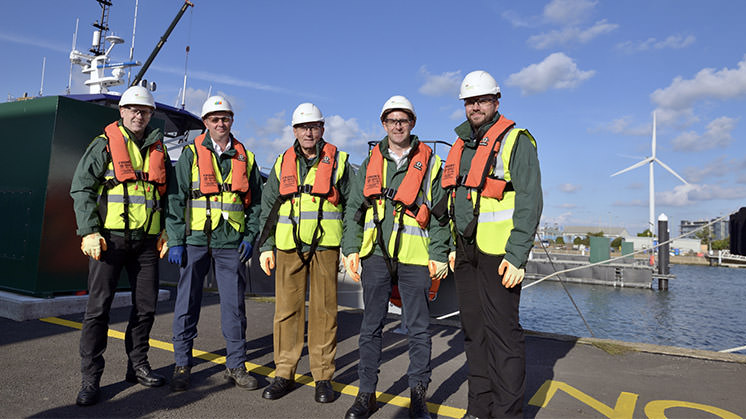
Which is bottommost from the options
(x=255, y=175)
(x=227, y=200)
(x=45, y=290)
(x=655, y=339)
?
(x=655, y=339)

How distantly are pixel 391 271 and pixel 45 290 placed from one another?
497 centimetres

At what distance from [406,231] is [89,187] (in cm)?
241

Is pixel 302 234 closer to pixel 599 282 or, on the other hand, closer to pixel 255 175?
pixel 255 175

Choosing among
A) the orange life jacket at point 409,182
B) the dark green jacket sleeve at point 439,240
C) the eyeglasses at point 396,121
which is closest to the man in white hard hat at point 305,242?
the orange life jacket at point 409,182

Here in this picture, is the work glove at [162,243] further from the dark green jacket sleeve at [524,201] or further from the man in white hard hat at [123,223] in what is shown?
the dark green jacket sleeve at [524,201]

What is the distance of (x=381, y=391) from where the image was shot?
3.62 metres

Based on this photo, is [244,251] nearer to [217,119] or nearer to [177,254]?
[177,254]

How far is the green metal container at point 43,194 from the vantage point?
563 centimetres

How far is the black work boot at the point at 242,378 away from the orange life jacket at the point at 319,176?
1478 millimetres

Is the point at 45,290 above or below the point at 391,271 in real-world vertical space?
below

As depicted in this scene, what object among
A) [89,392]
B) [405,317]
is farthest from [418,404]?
[89,392]

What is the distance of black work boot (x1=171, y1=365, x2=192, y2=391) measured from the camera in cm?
341

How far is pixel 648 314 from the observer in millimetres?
27203

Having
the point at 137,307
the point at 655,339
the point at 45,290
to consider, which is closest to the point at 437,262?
the point at 137,307
